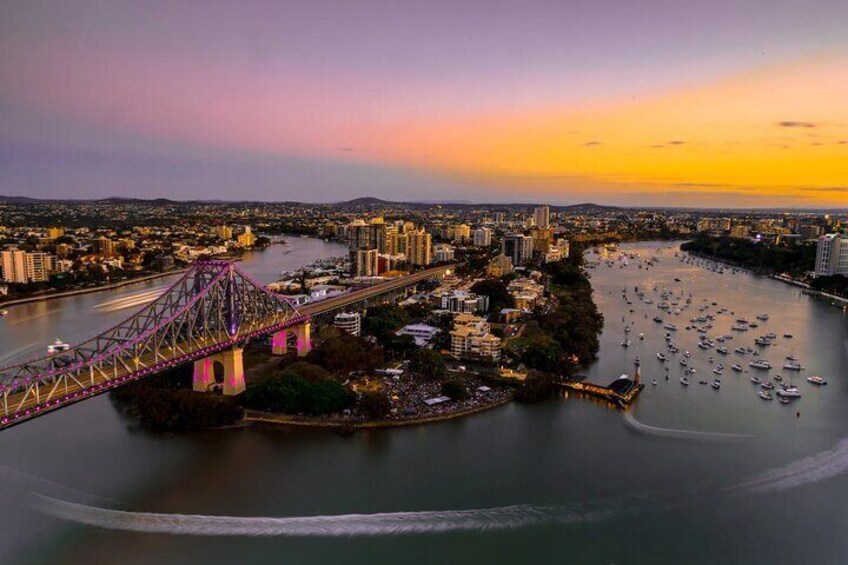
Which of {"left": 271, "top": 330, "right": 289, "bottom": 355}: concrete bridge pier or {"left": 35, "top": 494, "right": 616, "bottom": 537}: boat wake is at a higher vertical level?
{"left": 271, "top": 330, "right": 289, "bottom": 355}: concrete bridge pier

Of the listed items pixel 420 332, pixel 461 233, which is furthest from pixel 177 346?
pixel 461 233

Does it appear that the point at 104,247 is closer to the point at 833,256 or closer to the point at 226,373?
the point at 226,373

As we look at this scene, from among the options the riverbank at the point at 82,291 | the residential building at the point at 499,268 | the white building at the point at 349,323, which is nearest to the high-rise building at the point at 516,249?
the residential building at the point at 499,268

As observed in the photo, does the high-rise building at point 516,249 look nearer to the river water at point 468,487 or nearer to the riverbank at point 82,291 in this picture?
the riverbank at point 82,291

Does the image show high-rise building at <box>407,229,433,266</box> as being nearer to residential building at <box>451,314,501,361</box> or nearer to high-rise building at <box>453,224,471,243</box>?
high-rise building at <box>453,224,471,243</box>

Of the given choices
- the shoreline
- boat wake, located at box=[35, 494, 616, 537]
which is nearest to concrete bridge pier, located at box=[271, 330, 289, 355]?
the shoreline

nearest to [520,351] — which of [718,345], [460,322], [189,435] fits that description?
[460,322]
